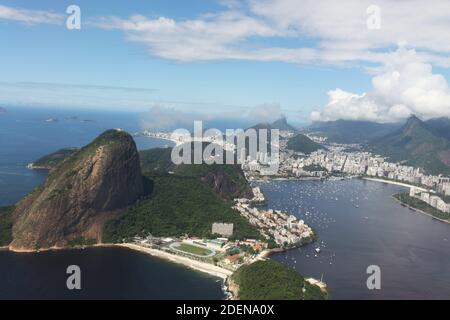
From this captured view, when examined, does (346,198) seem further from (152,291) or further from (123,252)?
(152,291)

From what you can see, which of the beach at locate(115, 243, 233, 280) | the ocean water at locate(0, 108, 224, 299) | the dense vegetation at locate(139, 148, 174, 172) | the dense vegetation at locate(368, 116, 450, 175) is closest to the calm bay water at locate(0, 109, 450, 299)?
the ocean water at locate(0, 108, 224, 299)

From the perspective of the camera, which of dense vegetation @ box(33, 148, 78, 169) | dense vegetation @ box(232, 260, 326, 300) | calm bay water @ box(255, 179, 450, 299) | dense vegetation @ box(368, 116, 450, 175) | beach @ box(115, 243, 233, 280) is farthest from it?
dense vegetation @ box(368, 116, 450, 175)

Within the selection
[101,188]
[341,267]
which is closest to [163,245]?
[101,188]

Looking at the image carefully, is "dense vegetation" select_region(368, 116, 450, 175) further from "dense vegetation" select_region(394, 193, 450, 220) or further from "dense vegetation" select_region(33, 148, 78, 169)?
"dense vegetation" select_region(33, 148, 78, 169)

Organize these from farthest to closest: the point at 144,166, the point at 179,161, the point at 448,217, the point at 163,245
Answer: the point at 144,166, the point at 179,161, the point at 448,217, the point at 163,245

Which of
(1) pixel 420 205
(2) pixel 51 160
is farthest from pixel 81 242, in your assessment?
(1) pixel 420 205

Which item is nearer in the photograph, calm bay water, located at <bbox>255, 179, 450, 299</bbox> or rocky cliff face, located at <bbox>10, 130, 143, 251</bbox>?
calm bay water, located at <bbox>255, 179, 450, 299</bbox>

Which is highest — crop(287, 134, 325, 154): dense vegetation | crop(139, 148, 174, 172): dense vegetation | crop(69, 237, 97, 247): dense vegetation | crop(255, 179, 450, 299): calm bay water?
crop(287, 134, 325, 154): dense vegetation
